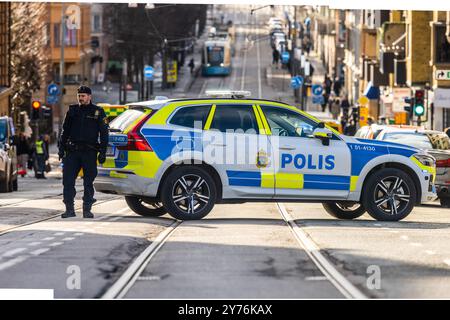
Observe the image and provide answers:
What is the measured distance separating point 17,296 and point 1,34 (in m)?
58.6

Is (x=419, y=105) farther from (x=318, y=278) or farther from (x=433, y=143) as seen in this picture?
(x=318, y=278)

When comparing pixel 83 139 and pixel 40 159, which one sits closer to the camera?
pixel 83 139

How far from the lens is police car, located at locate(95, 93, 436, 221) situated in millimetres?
19344

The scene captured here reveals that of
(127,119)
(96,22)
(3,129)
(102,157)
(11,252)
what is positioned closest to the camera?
(11,252)

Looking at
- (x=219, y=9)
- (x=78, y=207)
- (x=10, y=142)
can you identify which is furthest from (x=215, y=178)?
(x=219, y=9)

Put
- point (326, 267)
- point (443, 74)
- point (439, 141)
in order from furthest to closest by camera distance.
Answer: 1. point (443, 74)
2. point (439, 141)
3. point (326, 267)

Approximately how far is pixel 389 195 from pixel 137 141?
3.36 meters

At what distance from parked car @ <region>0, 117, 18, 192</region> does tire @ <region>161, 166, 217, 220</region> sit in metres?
15.2

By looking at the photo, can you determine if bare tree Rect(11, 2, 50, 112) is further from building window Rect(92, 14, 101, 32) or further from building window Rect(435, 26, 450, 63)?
building window Rect(92, 14, 101, 32)

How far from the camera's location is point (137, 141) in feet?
63.8

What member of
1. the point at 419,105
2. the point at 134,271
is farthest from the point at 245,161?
the point at 419,105

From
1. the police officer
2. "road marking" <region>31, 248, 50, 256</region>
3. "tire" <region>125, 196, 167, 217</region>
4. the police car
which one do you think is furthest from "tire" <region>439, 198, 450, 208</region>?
"road marking" <region>31, 248, 50, 256</region>

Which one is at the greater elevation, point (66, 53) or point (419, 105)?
point (66, 53)
